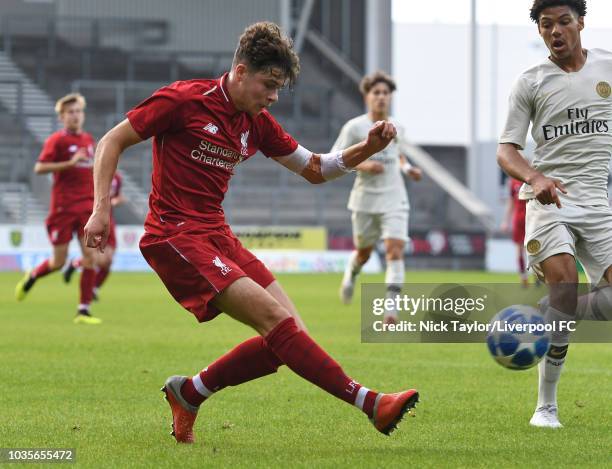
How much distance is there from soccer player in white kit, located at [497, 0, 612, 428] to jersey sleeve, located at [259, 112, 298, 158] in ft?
3.81

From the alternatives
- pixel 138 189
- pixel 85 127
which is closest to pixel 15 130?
pixel 85 127

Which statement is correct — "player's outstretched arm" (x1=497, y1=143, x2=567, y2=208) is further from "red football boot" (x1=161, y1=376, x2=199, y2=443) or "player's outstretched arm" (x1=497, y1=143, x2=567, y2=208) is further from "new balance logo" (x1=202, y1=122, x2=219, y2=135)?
"red football boot" (x1=161, y1=376, x2=199, y2=443)

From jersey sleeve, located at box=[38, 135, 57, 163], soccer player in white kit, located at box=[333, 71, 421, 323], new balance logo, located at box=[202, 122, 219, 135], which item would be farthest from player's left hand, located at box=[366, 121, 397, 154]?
jersey sleeve, located at box=[38, 135, 57, 163]

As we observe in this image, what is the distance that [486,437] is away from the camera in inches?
241

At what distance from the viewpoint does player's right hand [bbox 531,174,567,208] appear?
19.6ft

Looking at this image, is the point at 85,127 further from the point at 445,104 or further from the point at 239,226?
the point at 445,104

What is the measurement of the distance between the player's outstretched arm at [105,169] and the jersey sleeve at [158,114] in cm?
4

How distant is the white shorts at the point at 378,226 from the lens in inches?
525

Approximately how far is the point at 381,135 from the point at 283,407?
6.85ft

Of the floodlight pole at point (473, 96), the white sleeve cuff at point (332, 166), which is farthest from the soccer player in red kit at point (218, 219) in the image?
the floodlight pole at point (473, 96)

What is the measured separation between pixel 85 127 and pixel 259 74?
30.0 metres

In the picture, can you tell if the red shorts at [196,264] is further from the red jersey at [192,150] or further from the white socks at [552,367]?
the white socks at [552,367]

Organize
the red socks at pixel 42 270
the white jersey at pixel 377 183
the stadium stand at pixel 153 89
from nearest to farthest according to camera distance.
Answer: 1. the white jersey at pixel 377 183
2. the red socks at pixel 42 270
3. the stadium stand at pixel 153 89

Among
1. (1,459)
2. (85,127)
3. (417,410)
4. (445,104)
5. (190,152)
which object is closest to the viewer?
(1,459)
